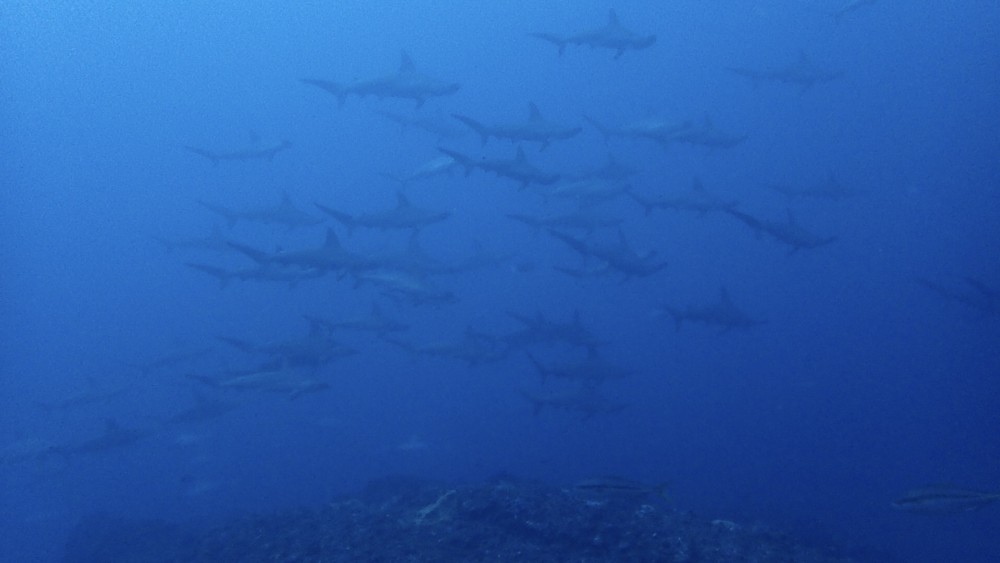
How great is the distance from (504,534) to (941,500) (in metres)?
3.72

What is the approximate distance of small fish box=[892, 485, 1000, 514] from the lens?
19.4 feet

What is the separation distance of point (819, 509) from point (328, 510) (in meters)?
13.0

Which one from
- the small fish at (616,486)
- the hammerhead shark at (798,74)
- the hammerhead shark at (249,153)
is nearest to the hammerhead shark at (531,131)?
the hammerhead shark at (249,153)

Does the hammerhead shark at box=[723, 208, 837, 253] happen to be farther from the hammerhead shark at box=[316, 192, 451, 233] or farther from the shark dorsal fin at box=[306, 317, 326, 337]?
the shark dorsal fin at box=[306, 317, 326, 337]

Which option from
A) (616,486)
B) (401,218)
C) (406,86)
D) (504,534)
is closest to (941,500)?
(616,486)

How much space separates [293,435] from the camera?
2236cm

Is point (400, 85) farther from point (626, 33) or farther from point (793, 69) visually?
point (793, 69)

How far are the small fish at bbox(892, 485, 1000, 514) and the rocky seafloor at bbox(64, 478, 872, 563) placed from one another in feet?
3.71

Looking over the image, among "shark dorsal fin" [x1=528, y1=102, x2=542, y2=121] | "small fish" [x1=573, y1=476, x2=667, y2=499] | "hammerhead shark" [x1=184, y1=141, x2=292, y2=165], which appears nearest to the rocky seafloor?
"small fish" [x1=573, y1=476, x2=667, y2=499]

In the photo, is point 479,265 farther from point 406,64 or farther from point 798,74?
point 798,74

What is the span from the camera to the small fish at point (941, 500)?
19.4 feet

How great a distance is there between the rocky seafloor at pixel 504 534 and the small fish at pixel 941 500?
1.13 meters

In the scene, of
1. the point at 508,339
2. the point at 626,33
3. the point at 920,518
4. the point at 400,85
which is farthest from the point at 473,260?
the point at 920,518

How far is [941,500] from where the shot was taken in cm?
598
